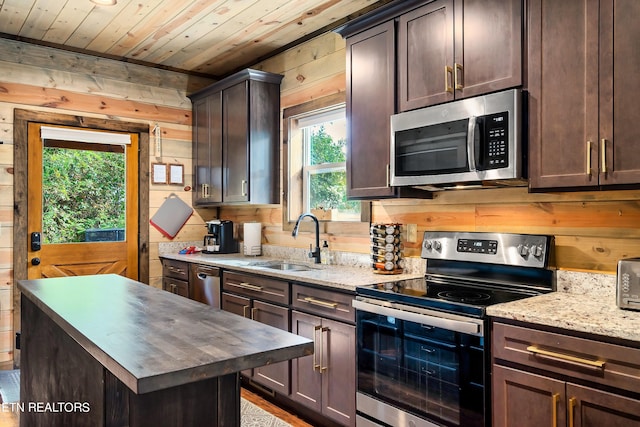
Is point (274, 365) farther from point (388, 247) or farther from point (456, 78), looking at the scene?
point (456, 78)

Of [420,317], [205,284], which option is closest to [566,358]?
[420,317]

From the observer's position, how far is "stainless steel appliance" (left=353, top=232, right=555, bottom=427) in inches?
76.2

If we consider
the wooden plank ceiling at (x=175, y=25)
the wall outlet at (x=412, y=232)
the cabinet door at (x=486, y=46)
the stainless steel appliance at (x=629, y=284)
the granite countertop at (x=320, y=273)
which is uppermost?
the wooden plank ceiling at (x=175, y=25)

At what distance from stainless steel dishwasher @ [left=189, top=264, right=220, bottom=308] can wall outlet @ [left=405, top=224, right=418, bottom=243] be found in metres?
1.50

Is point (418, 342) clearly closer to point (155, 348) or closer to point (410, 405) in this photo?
point (410, 405)

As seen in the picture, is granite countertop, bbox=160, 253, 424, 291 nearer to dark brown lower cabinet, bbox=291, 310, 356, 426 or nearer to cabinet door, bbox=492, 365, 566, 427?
dark brown lower cabinet, bbox=291, 310, 356, 426

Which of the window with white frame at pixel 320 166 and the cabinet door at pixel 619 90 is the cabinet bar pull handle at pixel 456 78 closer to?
the cabinet door at pixel 619 90

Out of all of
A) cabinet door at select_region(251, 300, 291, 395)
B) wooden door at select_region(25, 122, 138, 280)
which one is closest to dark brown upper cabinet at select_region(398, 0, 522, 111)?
cabinet door at select_region(251, 300, 291, 395)

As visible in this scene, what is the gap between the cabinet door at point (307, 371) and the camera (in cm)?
273

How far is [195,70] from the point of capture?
4695 millimetres

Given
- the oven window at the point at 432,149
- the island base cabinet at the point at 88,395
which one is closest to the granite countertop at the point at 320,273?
the oven window at the point at 432,149

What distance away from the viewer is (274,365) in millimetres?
3062

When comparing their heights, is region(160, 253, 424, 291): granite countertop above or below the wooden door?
below

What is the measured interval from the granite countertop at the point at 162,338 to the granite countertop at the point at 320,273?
886 millimetres
